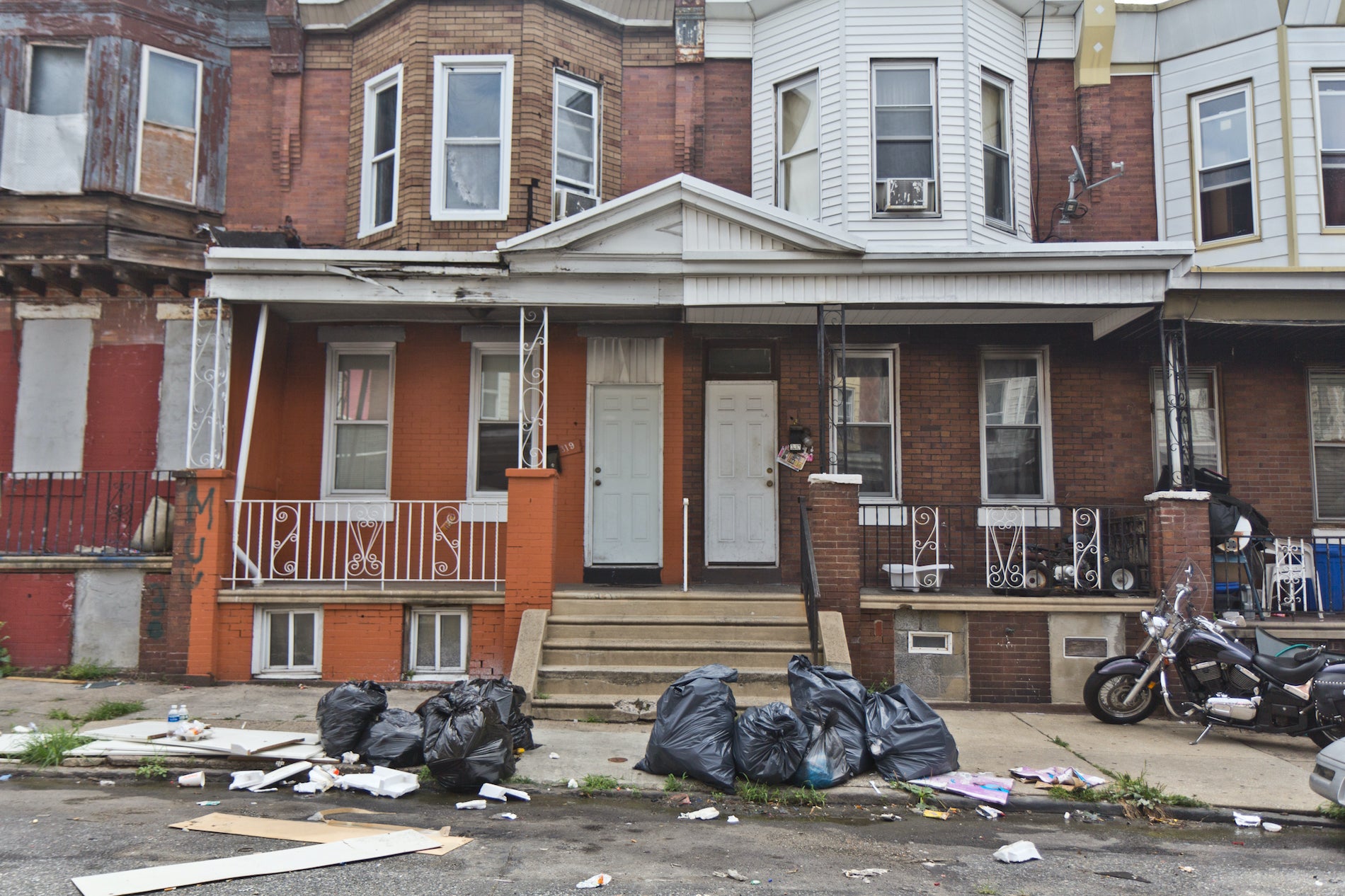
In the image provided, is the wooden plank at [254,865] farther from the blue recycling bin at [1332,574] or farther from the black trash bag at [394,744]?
the blue recycling bin at [1332,574]

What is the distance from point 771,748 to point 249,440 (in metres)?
6.39

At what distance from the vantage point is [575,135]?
11102mm

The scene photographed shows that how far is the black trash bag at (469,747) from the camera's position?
5805 mm

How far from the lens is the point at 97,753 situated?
6387 millimetres

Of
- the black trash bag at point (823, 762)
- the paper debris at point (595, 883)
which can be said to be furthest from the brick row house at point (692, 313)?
the paper debris at point (595, 883)

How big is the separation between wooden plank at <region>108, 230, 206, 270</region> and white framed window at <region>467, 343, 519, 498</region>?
126 inches

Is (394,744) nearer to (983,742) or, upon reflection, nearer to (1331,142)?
(983,742)

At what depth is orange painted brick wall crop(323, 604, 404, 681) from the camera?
351 inches

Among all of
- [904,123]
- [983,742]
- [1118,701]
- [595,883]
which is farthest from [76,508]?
[1118,701]

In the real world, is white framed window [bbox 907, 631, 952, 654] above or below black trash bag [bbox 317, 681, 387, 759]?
above

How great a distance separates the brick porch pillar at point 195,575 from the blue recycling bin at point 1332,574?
36.1 ft

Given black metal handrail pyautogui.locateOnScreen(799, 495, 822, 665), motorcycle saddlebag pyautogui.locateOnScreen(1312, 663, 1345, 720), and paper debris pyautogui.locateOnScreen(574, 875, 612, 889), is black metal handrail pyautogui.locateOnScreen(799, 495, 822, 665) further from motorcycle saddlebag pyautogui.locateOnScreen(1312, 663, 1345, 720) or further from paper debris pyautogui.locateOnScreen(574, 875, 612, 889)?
paper debris pyautogui.locateOnScreen(574, 875, 612, 889)

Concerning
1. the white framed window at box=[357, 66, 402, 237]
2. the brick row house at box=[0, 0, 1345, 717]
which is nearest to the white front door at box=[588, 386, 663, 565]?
the brick row house at box=[0, 0, 1345, 717]

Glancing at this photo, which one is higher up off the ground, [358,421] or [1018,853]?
[358,421]
